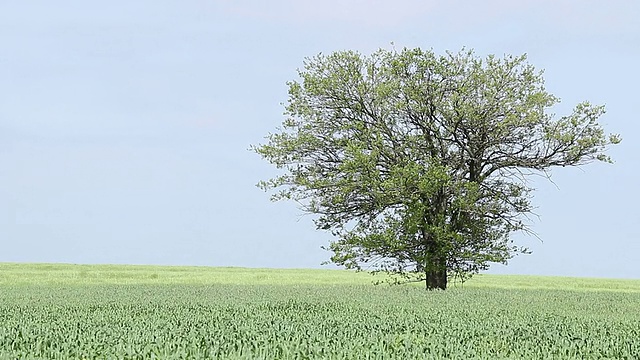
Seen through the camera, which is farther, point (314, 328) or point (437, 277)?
point (437, 277)

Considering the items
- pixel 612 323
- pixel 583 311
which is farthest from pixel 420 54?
pixel 612 323

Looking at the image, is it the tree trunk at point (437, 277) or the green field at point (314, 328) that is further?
the tree trunk at point (437, 277)

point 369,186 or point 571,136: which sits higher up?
point 571,136

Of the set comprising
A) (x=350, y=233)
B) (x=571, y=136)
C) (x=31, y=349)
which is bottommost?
(x=31, y=349)

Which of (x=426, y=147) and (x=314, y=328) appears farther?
(x=426, y=147)

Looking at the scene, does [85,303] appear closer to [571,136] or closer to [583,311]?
[583,311]

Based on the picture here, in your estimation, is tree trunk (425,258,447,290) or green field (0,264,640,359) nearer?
green field (0,264,640,359)

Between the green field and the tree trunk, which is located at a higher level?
the tree trunk

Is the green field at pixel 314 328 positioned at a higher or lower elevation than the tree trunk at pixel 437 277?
lower

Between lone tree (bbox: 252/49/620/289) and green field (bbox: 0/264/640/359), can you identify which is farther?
lone tree (bbox: 252/49/620/289)

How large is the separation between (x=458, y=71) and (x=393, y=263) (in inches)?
291

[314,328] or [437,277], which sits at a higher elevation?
[437,277]

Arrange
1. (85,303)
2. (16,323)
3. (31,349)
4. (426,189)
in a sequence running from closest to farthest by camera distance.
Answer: (31,349), (16,323), (85,303), (426,189)

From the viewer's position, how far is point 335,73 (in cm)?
2811
